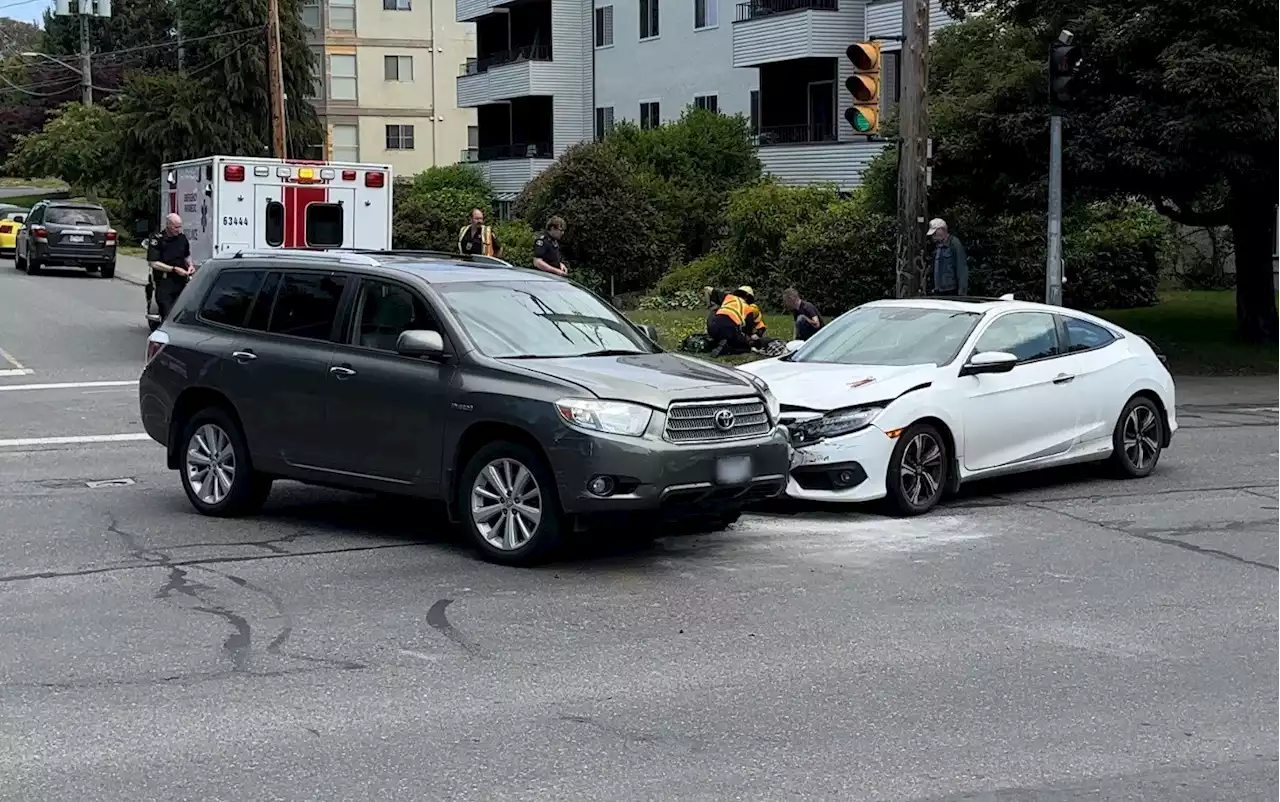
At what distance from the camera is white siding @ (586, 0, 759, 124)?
44500 millimetres

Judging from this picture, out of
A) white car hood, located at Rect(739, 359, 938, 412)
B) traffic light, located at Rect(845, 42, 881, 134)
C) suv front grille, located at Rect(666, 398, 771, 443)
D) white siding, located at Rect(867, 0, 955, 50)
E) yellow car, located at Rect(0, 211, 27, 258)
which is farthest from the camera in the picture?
yellow car, located at Rect(0, 211, 27, 258)

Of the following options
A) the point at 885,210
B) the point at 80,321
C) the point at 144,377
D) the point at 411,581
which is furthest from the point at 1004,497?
the point at 80,321

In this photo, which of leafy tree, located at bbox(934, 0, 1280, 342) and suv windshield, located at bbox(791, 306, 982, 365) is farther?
leafy tree, located at bbox(934, 0, 1280, 342)

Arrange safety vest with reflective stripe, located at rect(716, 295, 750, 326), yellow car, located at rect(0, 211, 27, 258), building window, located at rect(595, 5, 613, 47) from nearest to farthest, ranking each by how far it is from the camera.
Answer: safety vest with reflective stripe, located at rect(716, 295, 750, 326) < yellow car, located at rect(0, 211, 27, 258) < building window, located at rect(595, 5, 613, 47)

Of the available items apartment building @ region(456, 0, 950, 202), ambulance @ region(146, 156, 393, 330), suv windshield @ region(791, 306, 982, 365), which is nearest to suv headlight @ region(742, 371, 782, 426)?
suv windshield @ region(791, 306, 982, 365)

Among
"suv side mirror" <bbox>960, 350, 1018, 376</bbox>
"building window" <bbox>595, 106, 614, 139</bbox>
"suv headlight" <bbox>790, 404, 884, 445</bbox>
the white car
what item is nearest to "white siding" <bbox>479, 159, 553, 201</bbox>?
"building window" <bbox>595, 106, 614, 139</bbox>

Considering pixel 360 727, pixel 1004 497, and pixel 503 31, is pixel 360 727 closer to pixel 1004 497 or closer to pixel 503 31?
pixel 1004 497

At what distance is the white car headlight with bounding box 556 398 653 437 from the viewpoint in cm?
934

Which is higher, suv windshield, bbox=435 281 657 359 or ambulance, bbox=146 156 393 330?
ambulance, bbox=146 156 393 330

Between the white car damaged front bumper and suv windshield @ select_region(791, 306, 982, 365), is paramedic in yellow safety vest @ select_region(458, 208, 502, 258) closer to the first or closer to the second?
suv windshield @ select_region(791, 306, 982, 365)

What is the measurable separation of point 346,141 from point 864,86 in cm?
5663

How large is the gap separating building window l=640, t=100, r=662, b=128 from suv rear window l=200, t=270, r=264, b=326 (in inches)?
1445

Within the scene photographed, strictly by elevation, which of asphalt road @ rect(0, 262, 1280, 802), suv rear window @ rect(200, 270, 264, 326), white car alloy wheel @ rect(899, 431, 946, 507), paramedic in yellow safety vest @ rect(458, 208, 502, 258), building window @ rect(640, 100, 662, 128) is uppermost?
building window @ rect(640, 100, 662, 128)

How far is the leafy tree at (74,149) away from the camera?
61.8 m
